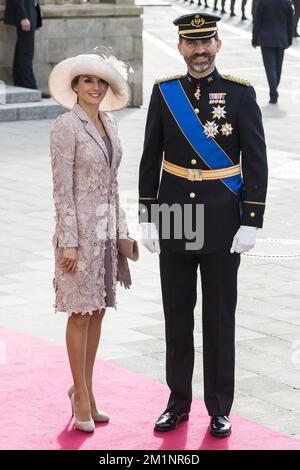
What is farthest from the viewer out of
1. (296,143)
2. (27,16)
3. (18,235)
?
(27,16)

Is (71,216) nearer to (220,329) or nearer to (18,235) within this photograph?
(220,329)

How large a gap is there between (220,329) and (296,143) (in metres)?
10.1

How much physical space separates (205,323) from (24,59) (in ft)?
40.7

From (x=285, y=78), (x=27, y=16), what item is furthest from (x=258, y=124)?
(x=285, y=78)

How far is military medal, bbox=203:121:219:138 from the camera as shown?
5.96m

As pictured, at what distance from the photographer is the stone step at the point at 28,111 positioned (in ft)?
56.7

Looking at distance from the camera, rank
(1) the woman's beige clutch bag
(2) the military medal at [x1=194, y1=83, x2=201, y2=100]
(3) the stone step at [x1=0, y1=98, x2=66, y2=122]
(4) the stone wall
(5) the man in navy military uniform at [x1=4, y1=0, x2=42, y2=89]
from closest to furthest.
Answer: (2) the military medal at [x1=194, y1=83, x2=201, y2=100], (1) the woman's beige clutch bag, (3) the stone step at [x1=0, y1=98, x2=66, y2=122], (5) the man in navy military uniform at [x1=4, y1=0, x2=42, y2=89], (4) the stone wall

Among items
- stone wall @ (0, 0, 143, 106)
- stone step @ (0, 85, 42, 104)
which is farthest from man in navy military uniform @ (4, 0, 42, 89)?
stone wall @ (0, 0, 143, 106)

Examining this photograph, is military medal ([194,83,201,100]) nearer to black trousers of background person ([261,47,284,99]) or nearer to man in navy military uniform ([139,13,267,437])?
man in navy military uniform ([139,13,267,437])

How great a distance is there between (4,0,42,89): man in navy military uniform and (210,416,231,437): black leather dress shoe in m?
12.3

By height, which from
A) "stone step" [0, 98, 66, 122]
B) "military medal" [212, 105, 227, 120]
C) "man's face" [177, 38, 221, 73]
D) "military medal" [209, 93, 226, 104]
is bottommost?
"stone step" [0, 98, 66, 122]

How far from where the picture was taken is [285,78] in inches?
912

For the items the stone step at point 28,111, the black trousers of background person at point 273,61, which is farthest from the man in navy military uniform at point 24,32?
the black trousers of background person at point 273,61

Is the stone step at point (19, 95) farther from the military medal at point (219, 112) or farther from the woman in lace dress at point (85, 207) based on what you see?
the military medal at point (219, 112)
